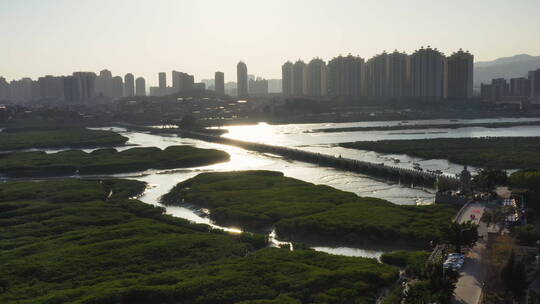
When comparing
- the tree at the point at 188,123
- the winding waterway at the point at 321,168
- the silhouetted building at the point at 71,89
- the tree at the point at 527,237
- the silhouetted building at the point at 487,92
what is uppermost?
the silhouetted building at the point at 71,89

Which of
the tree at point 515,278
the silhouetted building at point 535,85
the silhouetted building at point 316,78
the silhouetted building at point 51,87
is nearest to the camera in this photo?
the tree at point 515,278

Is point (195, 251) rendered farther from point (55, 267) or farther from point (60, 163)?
point (60, 163)

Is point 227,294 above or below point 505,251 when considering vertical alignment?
below

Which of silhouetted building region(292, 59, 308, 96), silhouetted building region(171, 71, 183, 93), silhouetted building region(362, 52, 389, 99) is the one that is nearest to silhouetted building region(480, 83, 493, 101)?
silhouetted building region(362, 52, 389, 99)

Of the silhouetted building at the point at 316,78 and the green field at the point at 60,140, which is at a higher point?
the silhouetted building at the point at 316,78

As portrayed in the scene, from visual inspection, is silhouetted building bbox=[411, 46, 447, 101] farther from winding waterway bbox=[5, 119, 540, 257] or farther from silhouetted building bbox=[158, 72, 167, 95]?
silhouetted building bbox=[158, 72, 167, 95]

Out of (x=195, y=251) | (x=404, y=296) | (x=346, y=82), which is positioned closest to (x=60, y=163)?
(x=195, y=251)

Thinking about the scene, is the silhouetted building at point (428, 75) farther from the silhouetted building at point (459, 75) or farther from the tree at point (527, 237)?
the tree at point (527, 237)

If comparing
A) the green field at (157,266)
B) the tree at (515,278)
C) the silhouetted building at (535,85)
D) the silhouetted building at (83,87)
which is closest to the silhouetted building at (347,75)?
the silhouetted building at (535,85)

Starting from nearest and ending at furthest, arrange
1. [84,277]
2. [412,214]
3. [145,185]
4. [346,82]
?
[84,277]
[412,214]
[145,185]
[346,82]
